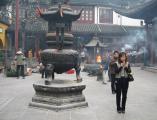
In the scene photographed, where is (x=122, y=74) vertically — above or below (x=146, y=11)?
below

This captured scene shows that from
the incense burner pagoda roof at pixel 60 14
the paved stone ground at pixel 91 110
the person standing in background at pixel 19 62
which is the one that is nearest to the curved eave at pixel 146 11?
the person standing in background at pixel 19 62

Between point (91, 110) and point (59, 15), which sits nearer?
point (91, 110)

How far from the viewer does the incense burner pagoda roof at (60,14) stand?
9.18 metres

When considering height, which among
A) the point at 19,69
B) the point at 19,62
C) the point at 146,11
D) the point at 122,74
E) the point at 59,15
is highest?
the point at 146,11

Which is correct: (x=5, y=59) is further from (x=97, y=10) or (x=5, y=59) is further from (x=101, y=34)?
(x=97, y=10)

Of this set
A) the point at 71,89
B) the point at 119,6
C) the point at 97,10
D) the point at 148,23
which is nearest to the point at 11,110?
the point at 71,89

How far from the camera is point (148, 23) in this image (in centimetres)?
2527

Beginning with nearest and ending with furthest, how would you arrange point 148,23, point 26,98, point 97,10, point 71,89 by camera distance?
point 71,89 → point 26,98 → point 148,23 → point 97,10

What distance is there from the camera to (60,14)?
9.12 metres

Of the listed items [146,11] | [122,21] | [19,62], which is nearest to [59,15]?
[19,62]

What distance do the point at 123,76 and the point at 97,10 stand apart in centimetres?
3093

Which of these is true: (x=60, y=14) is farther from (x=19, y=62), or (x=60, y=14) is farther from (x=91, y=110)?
(x=19, y=62)

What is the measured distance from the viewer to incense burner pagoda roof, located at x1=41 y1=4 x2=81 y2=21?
9.18 metres

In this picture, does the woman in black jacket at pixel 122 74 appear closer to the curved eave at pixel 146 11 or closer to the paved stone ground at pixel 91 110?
the paved stone ground at pixel 91 110
